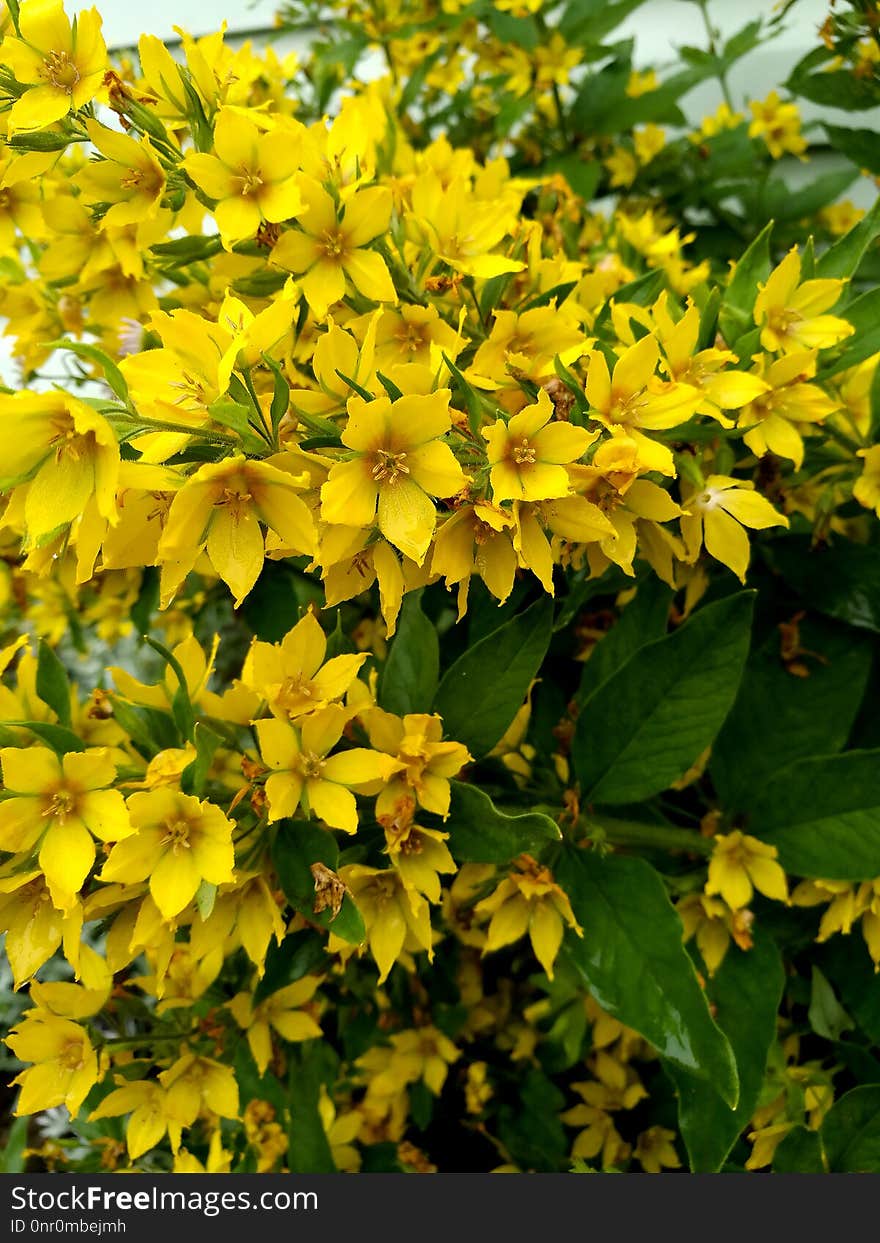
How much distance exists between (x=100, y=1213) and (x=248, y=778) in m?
0.51

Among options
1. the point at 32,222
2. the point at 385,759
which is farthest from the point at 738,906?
the point at 32,222

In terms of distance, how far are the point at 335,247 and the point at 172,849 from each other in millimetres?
424

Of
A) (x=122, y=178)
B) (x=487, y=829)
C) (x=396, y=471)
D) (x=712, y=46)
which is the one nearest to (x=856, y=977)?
(x=487, y=829)

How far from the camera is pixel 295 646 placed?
2.13ft

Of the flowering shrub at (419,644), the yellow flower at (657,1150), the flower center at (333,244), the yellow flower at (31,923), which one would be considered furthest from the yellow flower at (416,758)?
the yellow flower at (657,1150)

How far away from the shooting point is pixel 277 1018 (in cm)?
90

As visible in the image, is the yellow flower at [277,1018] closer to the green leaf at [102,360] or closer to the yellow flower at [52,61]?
the green leaf at [102,360]

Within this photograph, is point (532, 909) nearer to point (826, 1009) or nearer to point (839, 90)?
point (826, 1009)

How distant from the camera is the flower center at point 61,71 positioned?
23.9 inches

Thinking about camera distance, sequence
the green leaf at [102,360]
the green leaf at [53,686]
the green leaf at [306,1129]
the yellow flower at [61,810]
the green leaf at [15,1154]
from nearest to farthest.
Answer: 1. the green leaf at [102,360]
2. the yellow flower at [61,810]
3. the green leaf at [53,686]
4. the green leaf at [306,1129]
5. the green leaf at [15,1154]

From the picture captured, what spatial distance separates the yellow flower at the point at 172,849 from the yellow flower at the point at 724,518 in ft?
1.25

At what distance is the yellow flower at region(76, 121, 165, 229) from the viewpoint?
0.63 m

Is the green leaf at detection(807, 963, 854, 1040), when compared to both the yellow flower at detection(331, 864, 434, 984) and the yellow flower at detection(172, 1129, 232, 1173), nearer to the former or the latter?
the yellow flower at detection(331, 864, 434, 984)

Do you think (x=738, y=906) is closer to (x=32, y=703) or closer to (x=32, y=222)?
(x=32, y=703)
